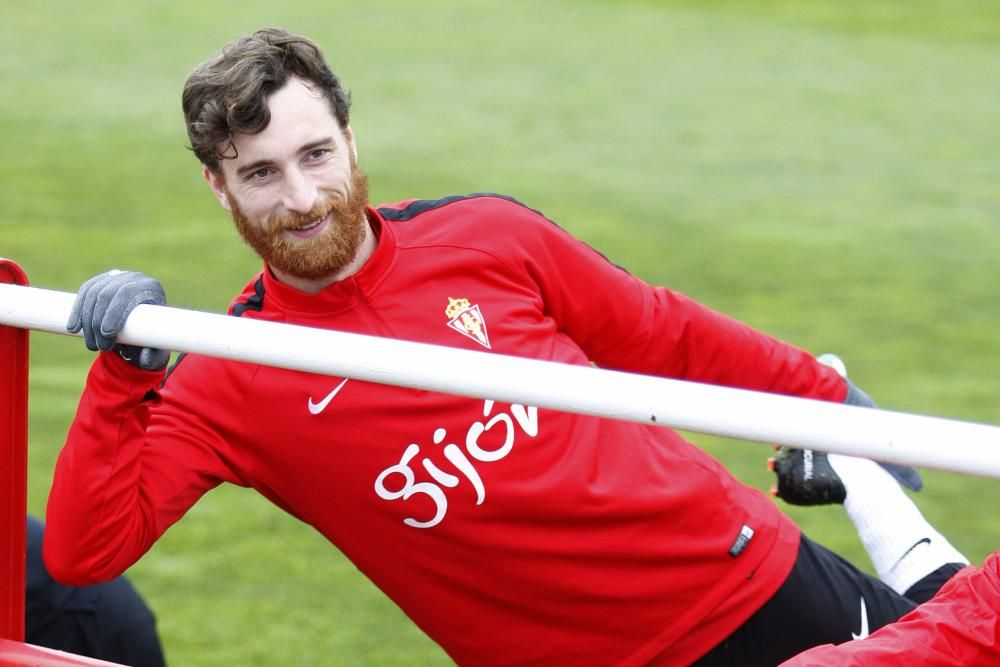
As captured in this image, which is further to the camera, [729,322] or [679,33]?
[679,33]

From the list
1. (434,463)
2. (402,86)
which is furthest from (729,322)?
(402,86)

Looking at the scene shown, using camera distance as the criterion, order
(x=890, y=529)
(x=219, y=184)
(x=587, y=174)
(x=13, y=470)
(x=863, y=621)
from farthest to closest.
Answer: (x=587, y=174)
(x=890, y=529)
(x=863, y=621)
(x=219, y=184)
(x=13, y=470)

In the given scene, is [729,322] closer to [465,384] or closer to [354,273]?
[354,273]

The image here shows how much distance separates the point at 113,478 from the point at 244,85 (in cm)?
66

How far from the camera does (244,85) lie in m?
2.42

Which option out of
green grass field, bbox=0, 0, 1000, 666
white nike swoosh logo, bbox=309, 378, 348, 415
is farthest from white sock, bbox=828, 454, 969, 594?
Result: green grass field, bbox=0, 0, 1000, 666

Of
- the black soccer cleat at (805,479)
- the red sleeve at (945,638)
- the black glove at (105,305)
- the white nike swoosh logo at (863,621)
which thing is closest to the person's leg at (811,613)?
the white nike swoosh logo at (863,621)

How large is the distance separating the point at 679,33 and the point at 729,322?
379 inches

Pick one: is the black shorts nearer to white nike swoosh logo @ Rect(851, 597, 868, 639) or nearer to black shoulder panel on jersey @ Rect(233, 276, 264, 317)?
white nike swoosh logo @ Rect(851, 597, 868, 639)

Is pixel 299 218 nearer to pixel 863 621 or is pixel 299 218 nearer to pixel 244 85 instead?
pixel 244 85

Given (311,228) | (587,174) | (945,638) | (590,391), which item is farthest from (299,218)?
(587,174)

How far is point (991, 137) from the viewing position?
926cm

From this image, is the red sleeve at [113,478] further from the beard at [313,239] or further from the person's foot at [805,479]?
the person's foot at [805,479]

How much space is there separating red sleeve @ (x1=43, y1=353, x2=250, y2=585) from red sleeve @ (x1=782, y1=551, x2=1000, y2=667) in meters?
1.07
